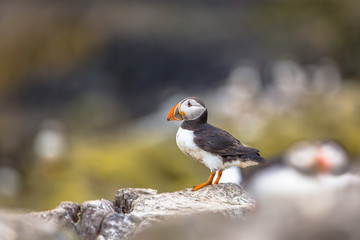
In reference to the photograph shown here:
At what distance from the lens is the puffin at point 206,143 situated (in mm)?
4539

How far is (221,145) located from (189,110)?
35 centimetres

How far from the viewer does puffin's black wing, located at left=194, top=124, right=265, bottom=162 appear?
452 centimetres

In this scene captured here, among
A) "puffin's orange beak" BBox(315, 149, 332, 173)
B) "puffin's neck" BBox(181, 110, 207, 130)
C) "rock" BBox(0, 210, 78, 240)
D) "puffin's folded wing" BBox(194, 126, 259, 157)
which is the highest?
"puffin's orange beak" BBox(315, 149, 332, 173)

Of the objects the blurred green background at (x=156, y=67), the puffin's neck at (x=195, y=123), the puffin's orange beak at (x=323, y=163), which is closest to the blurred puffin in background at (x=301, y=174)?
the puffin's orange beak at (x=323, y=163)

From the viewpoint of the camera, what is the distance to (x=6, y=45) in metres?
24.7

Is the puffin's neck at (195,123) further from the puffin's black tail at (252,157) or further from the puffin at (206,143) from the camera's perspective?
the puffin's black tail at (252,157)

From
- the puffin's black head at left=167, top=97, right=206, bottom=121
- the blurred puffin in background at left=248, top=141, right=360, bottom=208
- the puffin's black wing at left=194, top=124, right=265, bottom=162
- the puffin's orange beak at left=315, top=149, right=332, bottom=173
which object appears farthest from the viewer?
the puffin's orange beak at left=315, top=149, right=332, bottom=173

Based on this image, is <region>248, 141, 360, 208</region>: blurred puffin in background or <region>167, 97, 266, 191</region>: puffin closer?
<region>167, 97, 266, 191</region>: puffin

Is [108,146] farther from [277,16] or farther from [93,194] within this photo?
[277,16]

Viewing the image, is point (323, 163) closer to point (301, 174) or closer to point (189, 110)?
point (301, 174)

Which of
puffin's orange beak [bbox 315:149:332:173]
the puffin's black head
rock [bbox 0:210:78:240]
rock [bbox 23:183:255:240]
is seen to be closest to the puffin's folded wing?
the puffin's black head

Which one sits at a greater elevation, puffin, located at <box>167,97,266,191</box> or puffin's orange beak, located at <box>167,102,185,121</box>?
puffin's orange beak, located at <box>167,102,185,121</box>

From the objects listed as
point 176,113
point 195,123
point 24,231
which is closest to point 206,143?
point 195,123

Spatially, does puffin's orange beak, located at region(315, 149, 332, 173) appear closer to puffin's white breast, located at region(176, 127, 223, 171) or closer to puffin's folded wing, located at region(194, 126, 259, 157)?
puffin's folded wing, located at region(194, 126, 259, 157)
